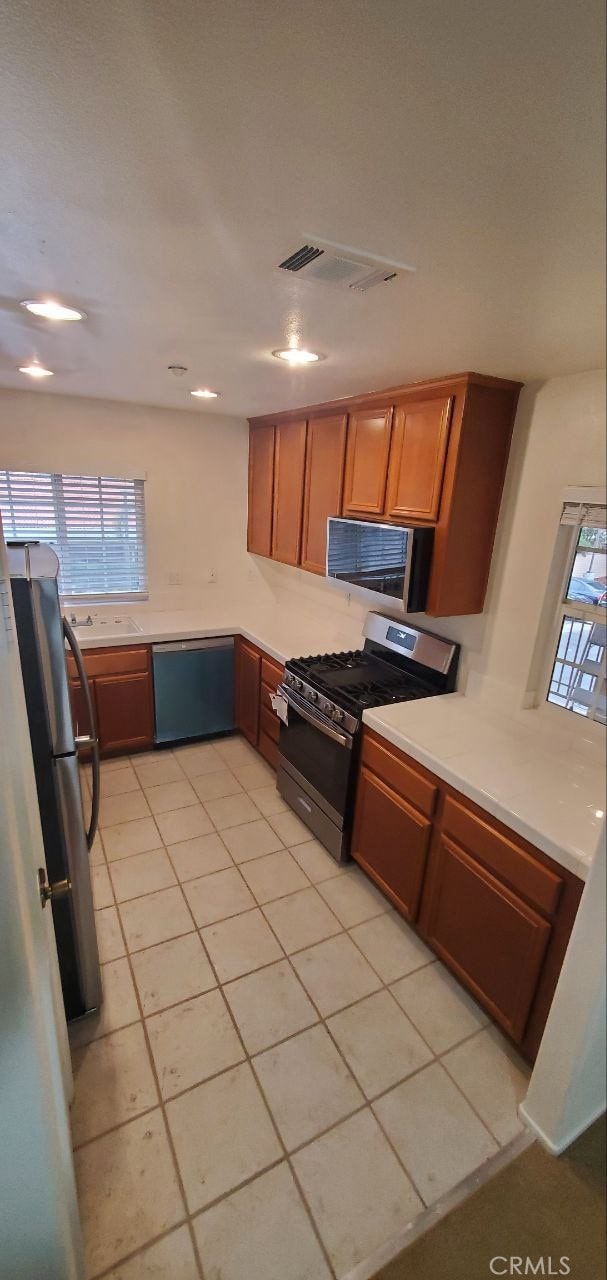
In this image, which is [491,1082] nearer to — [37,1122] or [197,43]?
[37,1122]

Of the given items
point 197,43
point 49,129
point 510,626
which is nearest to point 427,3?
point 197,43

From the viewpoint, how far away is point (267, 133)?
2.22ft

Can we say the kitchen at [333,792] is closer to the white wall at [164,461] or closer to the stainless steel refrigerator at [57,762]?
the white wall at [164,461]

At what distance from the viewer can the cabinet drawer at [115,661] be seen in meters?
2.88

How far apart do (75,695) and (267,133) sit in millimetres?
2733

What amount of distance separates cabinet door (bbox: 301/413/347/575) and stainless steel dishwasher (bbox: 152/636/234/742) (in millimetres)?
855

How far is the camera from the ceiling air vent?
0.96 metres

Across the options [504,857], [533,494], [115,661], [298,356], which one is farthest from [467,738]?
[115,661]

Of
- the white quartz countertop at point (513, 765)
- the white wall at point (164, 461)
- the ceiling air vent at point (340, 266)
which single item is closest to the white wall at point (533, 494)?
the white quartz countertop at point (513, 765)

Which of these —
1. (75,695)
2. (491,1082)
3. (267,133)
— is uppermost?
(267,133)

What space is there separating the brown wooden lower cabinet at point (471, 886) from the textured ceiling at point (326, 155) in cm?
133

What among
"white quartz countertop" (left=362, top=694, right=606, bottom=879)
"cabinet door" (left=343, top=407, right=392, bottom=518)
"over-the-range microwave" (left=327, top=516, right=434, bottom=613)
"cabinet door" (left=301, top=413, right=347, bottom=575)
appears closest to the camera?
"white quartz countertop" (left=362, top=694, right=606, bottom=879)

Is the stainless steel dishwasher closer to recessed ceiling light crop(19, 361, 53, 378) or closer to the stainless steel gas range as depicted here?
the stainless steel gas range

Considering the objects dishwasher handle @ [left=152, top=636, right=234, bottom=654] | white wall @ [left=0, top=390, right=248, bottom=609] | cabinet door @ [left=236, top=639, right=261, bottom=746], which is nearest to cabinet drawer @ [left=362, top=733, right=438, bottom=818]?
cabinet door @ [left=236, top=639, right=261, bottom=746]
